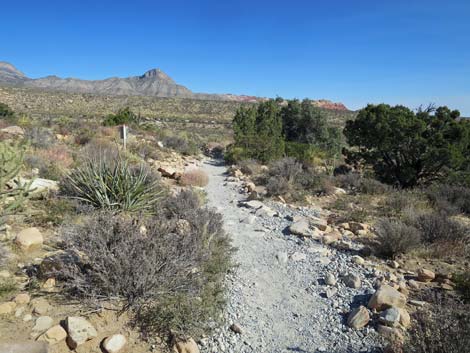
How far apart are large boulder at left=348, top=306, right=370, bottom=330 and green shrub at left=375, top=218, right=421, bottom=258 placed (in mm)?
1947

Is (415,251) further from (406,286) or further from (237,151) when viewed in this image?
(237,151)

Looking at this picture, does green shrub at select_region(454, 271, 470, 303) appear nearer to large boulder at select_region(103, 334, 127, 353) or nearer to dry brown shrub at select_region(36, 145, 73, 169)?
large boulder at select_region(103, 334, 127, 353)

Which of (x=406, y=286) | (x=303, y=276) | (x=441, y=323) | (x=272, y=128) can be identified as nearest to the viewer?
(x=441, y=323)

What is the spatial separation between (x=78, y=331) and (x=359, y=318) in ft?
9.13

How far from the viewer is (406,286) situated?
13.7 feet

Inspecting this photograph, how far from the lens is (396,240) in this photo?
502 centimetres

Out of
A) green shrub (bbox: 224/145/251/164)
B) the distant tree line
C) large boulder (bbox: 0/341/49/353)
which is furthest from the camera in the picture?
the distant tree line

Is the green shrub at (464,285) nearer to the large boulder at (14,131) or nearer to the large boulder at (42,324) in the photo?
the large boulder at (42,324)

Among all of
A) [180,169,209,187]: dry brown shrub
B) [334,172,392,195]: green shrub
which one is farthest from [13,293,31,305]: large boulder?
[334,172,392,195]: green shrub

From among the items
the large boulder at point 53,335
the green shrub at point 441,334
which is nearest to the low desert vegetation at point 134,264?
the large boulder at point 53,335

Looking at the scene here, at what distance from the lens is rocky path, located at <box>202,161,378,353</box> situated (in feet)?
10.4

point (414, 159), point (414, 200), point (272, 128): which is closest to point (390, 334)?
point (414, 200)

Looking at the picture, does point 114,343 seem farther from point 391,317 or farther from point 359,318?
point 391,317

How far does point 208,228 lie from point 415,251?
3407mm
